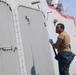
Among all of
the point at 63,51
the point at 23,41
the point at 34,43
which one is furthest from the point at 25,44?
the point at 63,51

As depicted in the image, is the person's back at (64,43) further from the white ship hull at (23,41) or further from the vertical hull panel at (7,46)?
the vertical hull panel at (7,46)

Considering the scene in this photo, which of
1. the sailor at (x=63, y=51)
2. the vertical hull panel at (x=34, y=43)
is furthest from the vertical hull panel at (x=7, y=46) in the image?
the sailor at (x=63, y=51)

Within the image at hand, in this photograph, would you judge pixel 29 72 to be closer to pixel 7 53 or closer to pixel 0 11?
pixel 7 53

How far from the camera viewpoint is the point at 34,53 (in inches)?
325

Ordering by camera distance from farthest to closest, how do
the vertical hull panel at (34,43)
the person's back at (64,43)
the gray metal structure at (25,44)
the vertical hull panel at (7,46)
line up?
the vertical hull panel at (34,43) < the person's back at (64,43) < the gray metal structure at (25,44) < the vertical hull panel at (7,46)

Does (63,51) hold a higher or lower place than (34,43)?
lower

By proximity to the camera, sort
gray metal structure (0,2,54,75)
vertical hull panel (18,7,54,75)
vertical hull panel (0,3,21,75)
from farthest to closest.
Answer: vertical hull panel (18,7,54,75) → gray metal structure (0,2,54,75) → vertical hull panel (0,3,21,75)

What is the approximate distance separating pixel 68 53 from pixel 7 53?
172cm

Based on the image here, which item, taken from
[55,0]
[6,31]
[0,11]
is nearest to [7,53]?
[6,31]

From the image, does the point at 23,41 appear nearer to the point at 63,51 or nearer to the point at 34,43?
the point at 34,43

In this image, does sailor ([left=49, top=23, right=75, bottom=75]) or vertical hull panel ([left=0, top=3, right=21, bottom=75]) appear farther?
sailor ([left=49, top=23, right=75, bottom=75])

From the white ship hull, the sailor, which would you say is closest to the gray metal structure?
the white ship hull

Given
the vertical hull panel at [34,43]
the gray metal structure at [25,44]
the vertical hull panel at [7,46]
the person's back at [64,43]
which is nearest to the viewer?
the vertical hull panel at [7,46]

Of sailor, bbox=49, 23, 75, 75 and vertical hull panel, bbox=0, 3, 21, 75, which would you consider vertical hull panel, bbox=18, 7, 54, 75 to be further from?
sailor, bbox=49, 23, 75, 75
